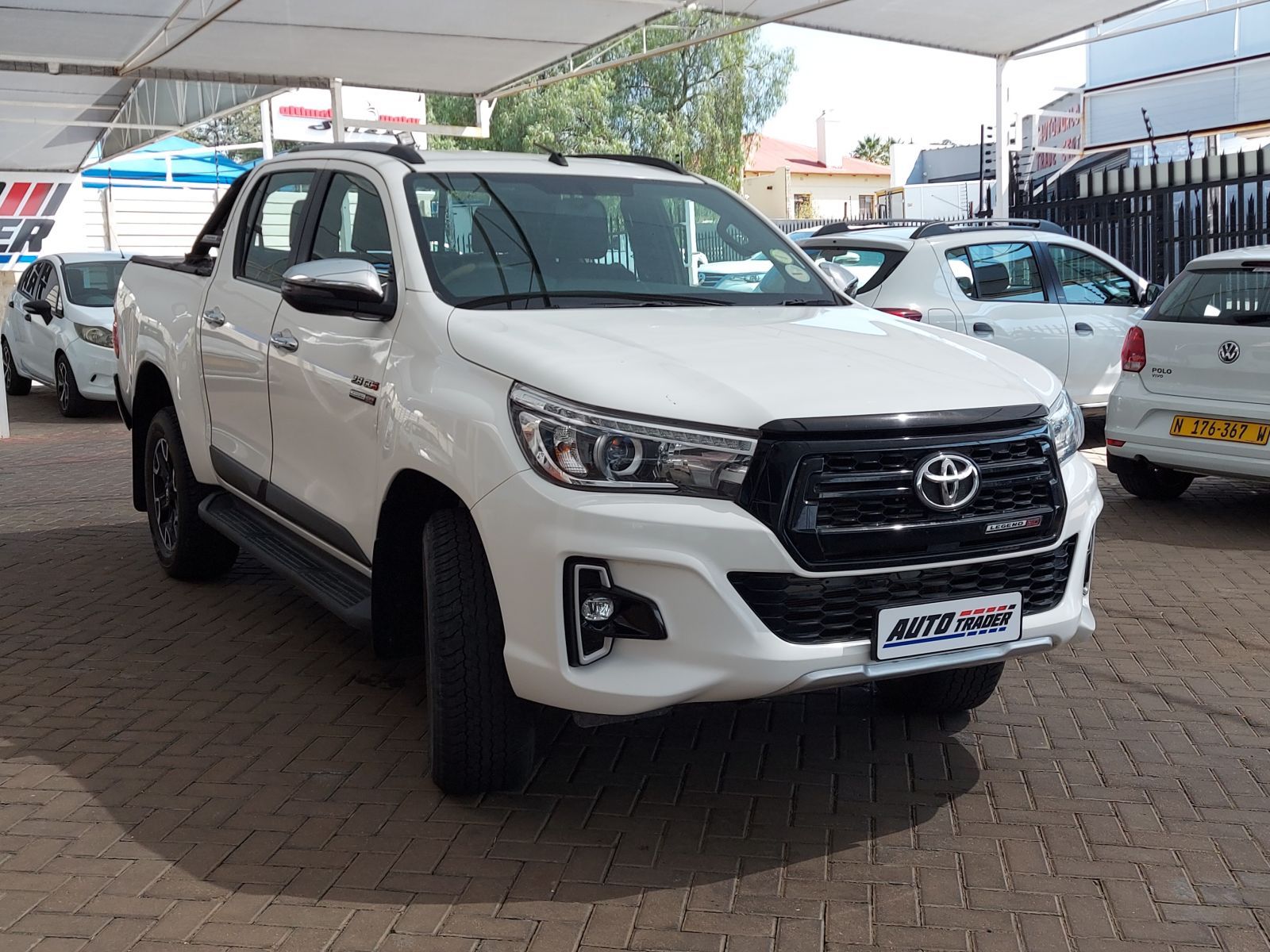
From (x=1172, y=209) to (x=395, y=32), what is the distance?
8743mm

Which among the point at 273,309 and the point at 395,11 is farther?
the point at 395,11

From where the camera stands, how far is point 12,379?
18.1 m

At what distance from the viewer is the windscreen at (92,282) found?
14.7 m

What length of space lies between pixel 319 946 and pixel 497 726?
32.4 inches

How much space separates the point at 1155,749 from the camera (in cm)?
452

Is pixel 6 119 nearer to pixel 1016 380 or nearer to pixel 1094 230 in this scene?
pixel 1094 230

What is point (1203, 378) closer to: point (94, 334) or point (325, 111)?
point (94, 334)

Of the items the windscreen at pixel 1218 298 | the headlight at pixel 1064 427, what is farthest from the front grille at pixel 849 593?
the windscreen at pixel 1218 298

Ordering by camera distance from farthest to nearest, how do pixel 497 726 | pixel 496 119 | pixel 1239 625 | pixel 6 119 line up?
1. pixel 496 119
2. pixel 6 119
3. pixel 1239 625
4. pixel 497 726

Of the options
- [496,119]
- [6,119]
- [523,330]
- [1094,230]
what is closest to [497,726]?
[523,330]

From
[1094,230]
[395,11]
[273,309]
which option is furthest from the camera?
[1094,230]

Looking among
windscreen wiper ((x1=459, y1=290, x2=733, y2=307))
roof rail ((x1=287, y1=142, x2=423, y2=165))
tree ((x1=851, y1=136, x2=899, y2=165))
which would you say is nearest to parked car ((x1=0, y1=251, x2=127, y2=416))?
roof rail ((x1=287, y1=142, x2=423, y2=165))

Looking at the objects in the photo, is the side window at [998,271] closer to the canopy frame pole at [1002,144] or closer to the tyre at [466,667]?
the tyre at [466,667]

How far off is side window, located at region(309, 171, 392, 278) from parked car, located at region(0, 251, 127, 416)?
9.85 m
